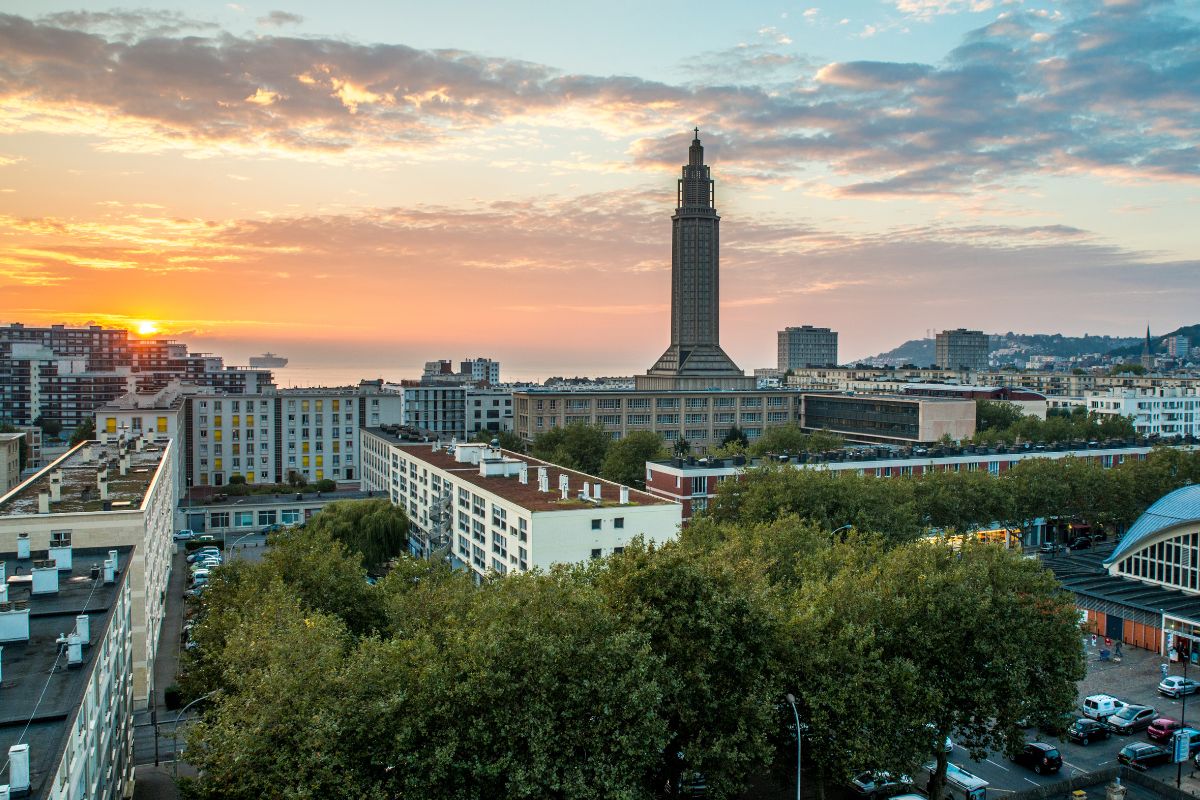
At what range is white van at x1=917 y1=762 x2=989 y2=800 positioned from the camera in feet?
100

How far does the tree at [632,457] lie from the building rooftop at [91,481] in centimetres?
4045

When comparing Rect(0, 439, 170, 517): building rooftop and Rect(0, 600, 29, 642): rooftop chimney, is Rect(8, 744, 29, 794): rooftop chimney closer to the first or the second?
Rect(0, 600, 29, 642): rooftop chimney

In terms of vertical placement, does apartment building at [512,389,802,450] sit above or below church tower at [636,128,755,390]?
below

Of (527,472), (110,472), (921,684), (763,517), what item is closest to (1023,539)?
(763,517)

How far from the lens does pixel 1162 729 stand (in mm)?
35344

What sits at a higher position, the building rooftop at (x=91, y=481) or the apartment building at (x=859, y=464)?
the building rooftop at (x=91, y=481)

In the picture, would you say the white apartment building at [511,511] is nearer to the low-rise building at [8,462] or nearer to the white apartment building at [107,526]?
the white apartment building at [107,526]

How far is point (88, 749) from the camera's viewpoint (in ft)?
Result: 73.5

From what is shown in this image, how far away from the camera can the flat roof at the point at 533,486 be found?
156ft

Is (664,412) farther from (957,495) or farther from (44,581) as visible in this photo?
(44,581)

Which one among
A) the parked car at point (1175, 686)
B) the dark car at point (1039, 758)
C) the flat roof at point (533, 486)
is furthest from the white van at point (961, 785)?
the flat roof at point (533, 486)

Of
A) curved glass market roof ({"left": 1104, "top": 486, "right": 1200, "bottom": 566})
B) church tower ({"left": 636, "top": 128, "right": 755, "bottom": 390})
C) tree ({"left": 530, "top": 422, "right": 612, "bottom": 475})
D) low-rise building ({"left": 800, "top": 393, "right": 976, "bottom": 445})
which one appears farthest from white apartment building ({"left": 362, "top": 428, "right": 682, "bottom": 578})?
church tower ({"left": 636, "top": 128, "right": 755, "bottom": 390})

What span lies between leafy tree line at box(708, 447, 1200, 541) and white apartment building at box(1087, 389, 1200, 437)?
60602 millimetres

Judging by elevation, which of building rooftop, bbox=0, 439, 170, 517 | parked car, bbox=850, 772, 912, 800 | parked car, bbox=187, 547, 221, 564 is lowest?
parked car, bbox=850, 772, 912, 800
